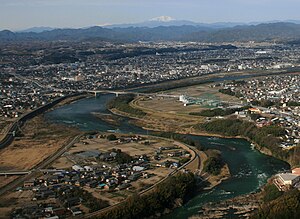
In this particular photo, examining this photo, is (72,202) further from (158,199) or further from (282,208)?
(282,208)

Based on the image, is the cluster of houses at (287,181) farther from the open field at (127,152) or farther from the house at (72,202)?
the house at (72,202)

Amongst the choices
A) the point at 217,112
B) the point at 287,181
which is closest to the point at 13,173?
the point at 287,181

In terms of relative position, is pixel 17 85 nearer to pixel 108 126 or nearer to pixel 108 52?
pixel 108 126

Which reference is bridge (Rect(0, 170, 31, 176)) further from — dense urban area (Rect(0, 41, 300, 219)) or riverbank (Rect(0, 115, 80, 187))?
dense urban area (Rect(0, 41, 300, 219))

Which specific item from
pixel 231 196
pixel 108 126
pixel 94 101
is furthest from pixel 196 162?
pixel 94 101

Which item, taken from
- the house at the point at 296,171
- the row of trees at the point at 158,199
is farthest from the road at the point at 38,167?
the house at the point at 296,171

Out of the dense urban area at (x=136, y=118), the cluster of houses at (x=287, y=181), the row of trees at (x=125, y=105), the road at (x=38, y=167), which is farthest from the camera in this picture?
the row of trees at (x=125, y=105)
